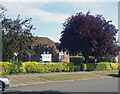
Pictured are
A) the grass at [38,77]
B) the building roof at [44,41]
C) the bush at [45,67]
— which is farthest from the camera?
the building roof at [44,41]

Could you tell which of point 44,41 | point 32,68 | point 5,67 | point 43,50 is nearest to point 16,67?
point 5,67

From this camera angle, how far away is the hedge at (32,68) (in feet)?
59.2

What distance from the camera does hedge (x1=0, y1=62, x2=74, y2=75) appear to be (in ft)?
59.2

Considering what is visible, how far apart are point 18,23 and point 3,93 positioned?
11.8 m

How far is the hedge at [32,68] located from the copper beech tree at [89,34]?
3404 mm

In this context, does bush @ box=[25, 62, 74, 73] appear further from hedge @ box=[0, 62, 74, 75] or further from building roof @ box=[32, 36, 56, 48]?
building roof @ box=[32, 36, 56, 48]

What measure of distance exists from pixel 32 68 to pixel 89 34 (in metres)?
8.54

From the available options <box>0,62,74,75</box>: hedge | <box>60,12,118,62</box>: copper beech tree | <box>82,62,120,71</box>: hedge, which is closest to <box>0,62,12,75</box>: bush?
<box>0,62,74,75</box>: hedge

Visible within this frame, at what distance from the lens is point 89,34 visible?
74.1ft

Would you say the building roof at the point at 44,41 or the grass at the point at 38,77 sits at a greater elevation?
the building roof at the point at 44,41

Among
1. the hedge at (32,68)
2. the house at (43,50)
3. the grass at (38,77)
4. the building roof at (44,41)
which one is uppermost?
the building roof at (44,41)

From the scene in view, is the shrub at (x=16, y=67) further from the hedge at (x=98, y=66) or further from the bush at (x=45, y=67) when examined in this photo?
the hedge at (x=98, y=66)

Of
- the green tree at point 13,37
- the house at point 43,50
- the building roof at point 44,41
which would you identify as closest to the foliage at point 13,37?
the green tree at point 13,37

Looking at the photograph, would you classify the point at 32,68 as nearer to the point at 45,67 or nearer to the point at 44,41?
the point at 45,67
